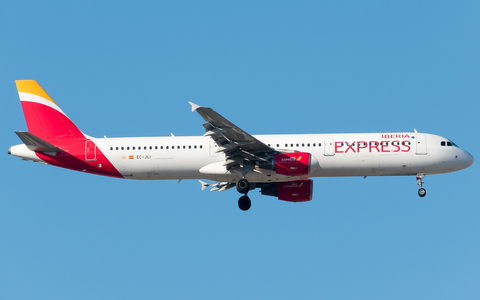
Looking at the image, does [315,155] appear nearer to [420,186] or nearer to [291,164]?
[291,164]

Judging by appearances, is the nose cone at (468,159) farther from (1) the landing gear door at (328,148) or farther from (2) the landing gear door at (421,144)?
(1) the landing gear door at (328,148)

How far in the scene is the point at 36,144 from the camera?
42.3m

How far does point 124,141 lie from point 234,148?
330 inches

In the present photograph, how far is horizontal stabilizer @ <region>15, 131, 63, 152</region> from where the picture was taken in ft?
135

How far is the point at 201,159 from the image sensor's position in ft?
140

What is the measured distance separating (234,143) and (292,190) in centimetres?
721

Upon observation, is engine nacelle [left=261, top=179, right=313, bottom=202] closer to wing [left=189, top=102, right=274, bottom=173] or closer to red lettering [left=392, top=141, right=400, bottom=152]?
wing [left=189, top=102, right=274, bottom=173]

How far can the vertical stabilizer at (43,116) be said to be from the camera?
44.3 metres

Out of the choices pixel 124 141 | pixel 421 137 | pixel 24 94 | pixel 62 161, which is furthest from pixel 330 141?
pixel 24 94

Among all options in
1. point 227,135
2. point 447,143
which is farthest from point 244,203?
point 447,143

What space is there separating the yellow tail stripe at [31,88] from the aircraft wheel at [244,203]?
1582cm

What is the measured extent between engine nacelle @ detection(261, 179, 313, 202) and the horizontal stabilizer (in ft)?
51.7

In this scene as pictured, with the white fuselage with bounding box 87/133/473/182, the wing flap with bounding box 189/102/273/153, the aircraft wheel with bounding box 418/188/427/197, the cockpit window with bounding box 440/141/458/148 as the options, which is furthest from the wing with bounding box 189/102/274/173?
the cockpit window with bounding box 440/141/458/148

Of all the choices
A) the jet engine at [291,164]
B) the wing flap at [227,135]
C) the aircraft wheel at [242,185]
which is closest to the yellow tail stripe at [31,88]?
the wing flap at [227,135]
